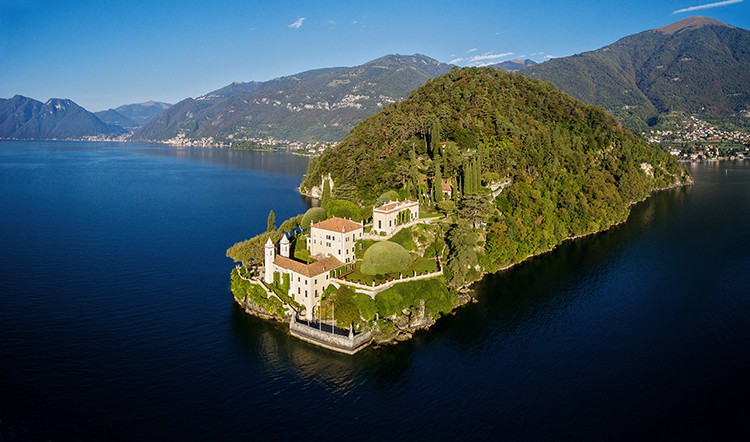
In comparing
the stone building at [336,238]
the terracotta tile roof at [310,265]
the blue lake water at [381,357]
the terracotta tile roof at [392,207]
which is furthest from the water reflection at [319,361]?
the terracotta tile roof at [392,207]

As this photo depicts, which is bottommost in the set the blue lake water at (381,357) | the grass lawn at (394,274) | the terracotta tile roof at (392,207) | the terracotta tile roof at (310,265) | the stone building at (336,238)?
the blue lake water at (381,357)

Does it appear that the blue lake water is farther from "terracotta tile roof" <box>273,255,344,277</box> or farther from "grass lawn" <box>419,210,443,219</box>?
"grass lawn" <box>419,210,443,219</box>

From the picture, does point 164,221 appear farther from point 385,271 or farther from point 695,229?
point 695,229

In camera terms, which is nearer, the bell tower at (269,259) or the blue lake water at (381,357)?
the blue lake water at (381,357)

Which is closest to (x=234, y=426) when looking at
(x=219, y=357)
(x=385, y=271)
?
(x=219, y=357)

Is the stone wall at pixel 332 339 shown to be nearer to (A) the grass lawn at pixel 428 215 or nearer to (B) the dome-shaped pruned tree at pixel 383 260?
(B) the dome-shaped pruned tree at pixel 383 260

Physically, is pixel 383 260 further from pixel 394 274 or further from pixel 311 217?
pixel 311 217

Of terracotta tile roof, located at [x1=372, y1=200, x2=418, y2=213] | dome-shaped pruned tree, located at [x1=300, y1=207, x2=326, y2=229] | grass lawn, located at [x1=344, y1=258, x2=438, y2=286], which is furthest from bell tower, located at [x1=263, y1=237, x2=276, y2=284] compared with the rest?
terracotta tile roof, located at [x1=372, y1=200, x2=418, y2=213]
